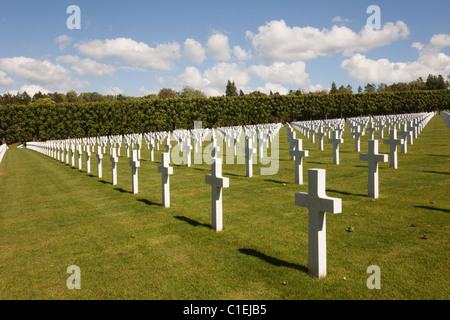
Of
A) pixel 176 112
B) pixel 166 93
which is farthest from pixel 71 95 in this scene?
pixel 176 112

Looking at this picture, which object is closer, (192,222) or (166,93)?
(192,222)

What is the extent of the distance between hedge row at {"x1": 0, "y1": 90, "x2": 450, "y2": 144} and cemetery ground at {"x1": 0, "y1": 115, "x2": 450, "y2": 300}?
4091 centimetres

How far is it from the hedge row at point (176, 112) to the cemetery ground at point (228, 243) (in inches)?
1611

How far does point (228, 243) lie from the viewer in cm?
523

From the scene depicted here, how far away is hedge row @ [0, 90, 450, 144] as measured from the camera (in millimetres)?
45562

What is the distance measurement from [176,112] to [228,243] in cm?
4858

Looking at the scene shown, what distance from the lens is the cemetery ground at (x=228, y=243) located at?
12.5 feet

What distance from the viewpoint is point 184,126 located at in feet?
174

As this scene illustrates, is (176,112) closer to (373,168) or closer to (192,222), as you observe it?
(373,168)

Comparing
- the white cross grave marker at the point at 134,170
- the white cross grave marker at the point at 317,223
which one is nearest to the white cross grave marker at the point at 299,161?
the white cross grave marker at the point at 134,170

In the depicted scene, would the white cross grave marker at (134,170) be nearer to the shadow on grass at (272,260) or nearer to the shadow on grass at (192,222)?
the shadow on grass at (192,222)

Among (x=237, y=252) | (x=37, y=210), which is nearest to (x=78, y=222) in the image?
(x=37, y=210)

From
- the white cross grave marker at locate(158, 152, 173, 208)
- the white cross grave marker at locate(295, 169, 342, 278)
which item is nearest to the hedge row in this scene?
the white cross grave marker at locate(158, 152, 173, 208)
